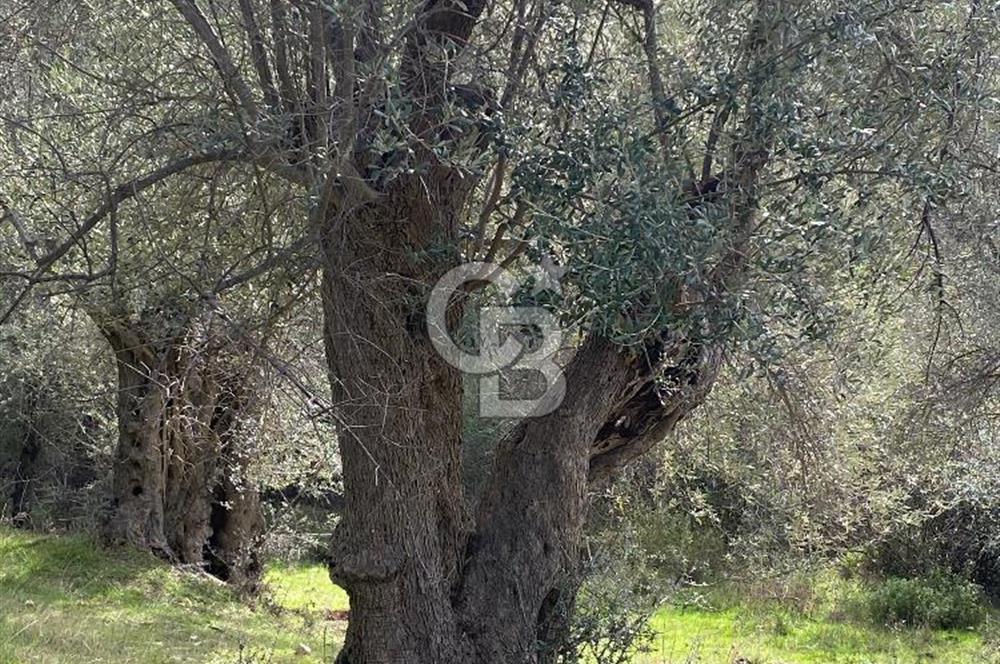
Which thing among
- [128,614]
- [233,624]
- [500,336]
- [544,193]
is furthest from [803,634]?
[544,193]

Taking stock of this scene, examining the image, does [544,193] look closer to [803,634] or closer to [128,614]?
[128,614]

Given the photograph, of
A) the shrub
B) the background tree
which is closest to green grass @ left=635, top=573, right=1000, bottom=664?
the shrub

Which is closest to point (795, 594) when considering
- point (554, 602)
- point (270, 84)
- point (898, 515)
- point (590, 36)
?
point (898, 515)

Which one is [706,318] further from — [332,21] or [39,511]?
[39,511]

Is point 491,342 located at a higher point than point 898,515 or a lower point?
higher

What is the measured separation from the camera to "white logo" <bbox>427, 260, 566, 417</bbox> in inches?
227

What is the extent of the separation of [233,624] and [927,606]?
8.87 metres

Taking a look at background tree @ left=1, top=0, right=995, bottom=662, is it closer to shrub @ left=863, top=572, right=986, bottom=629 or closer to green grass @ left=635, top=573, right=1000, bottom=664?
green grass @ left=635, top=573, right=1000, bottom=664

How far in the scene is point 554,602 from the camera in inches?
274

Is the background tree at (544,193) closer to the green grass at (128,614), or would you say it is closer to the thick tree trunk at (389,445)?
the thick tree trunk at (389,445)

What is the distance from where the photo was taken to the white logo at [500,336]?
5.76 meters

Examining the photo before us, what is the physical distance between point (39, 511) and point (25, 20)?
1440cm

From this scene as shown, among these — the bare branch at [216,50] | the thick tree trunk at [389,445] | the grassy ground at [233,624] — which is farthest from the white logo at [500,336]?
the grassy ground at [233,624]

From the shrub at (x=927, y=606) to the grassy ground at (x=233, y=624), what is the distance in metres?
0.30
